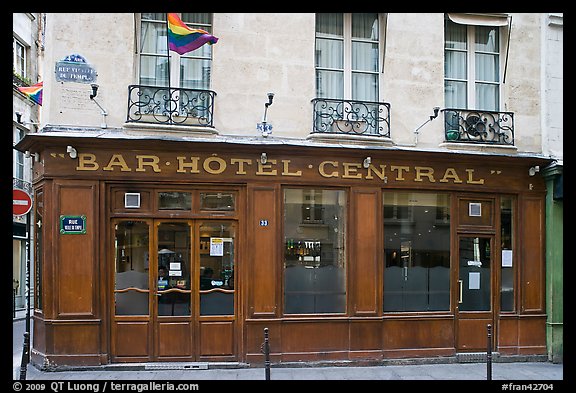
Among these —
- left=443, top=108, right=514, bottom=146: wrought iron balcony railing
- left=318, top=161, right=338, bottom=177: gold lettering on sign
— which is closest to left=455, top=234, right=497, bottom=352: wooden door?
left=443, top=108, right=514, bottom=146: wrought iron balcony railing

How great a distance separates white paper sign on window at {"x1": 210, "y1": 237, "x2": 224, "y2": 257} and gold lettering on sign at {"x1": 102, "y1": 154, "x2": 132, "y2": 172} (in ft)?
6.08

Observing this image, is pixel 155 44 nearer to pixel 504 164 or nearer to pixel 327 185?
pixel 327 185

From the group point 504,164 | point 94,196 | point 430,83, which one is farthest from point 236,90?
point 504,164

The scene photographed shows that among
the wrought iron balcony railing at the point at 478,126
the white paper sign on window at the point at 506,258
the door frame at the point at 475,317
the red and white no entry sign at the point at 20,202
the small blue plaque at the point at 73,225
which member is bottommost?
the door frame at the point at 475,317

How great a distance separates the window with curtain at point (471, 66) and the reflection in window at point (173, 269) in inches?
222

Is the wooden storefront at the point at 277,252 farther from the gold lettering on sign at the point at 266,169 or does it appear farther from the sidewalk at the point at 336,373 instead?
the sidewalk at the point at 336,373

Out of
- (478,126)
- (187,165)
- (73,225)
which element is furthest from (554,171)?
(73,225)

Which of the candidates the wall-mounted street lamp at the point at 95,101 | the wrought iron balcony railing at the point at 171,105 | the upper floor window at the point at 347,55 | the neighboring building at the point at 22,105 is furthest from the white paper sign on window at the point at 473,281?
the neighboring building at the point at 22,105

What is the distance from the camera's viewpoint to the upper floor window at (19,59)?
68.3 ft

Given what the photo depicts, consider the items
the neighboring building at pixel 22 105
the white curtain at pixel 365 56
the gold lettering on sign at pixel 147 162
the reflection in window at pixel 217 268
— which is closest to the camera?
the gold lettering on sign at pixel 147 162

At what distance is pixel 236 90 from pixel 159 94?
133cm

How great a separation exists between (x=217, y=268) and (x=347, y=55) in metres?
4.61

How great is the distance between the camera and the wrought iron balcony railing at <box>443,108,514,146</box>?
1102cm

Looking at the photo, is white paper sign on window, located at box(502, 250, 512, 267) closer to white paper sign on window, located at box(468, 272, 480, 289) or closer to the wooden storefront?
the wooden storefront
